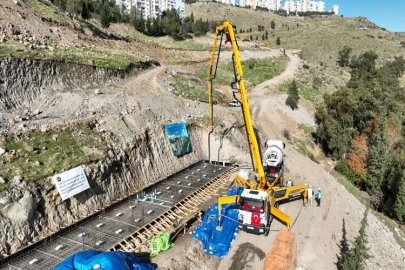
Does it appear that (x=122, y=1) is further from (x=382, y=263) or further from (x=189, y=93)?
(x=382, y=263)

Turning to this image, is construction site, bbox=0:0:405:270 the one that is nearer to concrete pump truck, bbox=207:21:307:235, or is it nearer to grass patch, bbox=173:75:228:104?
concrete pump truck, bbox=207:21:307:235

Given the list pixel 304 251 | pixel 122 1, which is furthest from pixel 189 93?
pixel 122 1

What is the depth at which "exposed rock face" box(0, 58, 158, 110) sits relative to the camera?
27000mm

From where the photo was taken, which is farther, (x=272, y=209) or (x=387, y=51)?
(x=387, y=51)

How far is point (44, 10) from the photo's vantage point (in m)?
48.3

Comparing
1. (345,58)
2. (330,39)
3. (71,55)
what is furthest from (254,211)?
(330,39)

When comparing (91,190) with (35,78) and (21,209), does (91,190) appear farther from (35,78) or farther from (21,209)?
(35,78)

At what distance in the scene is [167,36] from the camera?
88.9 m

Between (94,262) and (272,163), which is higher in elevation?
(272,163)

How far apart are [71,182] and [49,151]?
3.14 m

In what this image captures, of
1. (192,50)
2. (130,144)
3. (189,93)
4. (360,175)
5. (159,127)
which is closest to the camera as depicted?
(130,144)

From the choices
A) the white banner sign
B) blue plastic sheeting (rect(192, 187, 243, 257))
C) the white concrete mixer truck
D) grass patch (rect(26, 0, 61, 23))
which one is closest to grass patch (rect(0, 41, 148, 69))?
grass patch (rect(26, 0, 61, 23))

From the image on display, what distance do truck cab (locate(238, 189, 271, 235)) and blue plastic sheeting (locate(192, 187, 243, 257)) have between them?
138 cm

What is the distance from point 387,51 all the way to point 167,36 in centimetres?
8389
